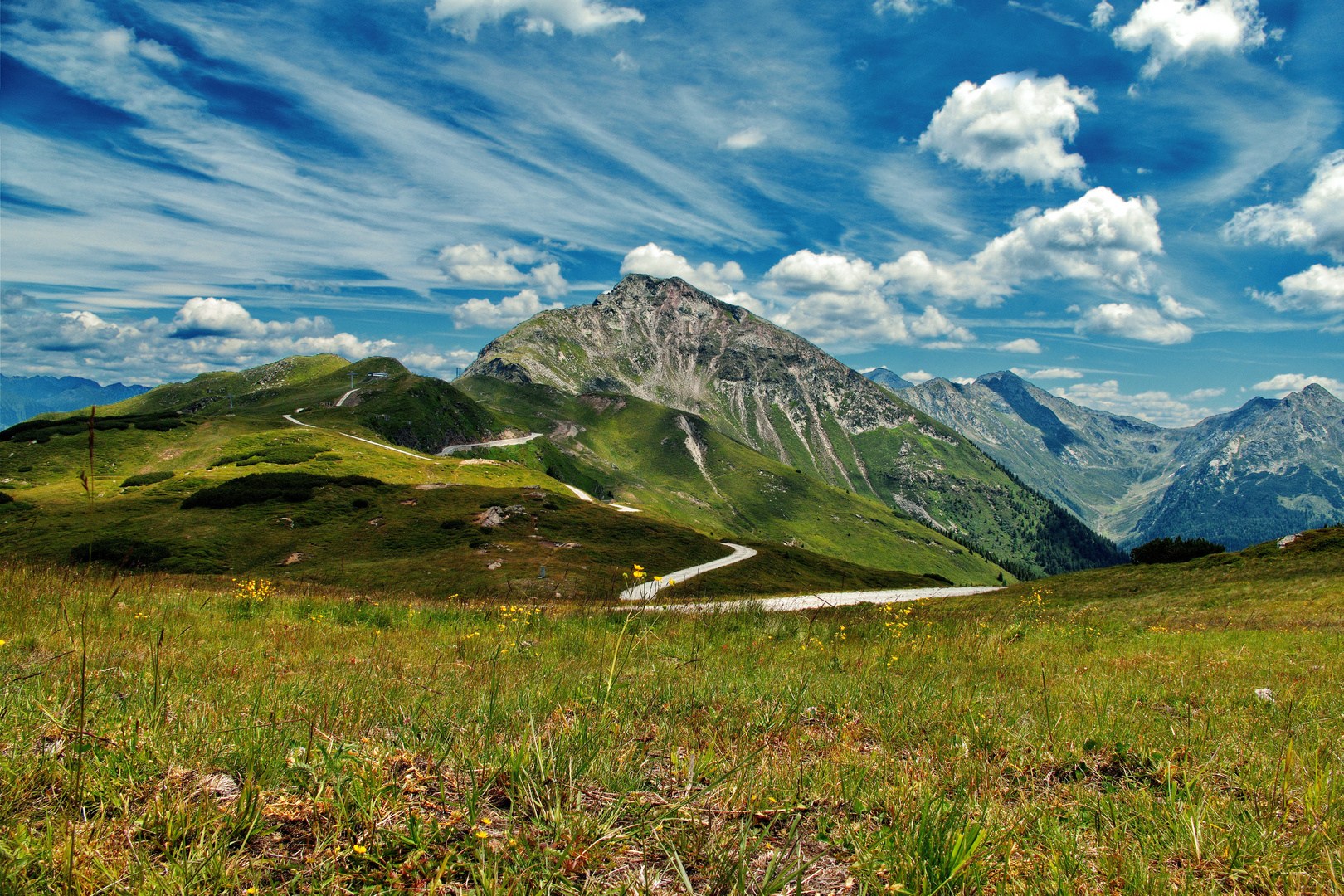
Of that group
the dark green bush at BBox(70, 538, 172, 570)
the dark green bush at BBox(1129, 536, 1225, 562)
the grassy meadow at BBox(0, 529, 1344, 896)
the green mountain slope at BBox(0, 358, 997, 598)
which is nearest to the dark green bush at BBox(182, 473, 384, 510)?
the green mountain slope at BBox(0, 358, 997, 598)

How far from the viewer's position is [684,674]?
724cm

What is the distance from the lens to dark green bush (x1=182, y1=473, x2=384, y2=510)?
73.6 meters

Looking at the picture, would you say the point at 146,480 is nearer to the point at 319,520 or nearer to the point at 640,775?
the point at 319,520

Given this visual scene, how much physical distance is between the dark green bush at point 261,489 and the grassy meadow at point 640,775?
79.2 meters

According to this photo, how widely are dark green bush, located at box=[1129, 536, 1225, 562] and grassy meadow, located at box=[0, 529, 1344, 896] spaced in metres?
69.9

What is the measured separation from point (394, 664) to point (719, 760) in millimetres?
5156

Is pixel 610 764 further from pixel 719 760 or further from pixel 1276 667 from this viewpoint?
pixel 1276 667

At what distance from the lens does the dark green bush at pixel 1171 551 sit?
61609mm

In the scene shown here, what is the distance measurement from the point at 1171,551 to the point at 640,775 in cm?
8052

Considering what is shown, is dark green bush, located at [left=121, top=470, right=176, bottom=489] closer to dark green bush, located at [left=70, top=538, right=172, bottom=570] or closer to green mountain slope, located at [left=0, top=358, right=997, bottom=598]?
green mountain slope, located at [left=0, top=358, right=997, bottom=598]

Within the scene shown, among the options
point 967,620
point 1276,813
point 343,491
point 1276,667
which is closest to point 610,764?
point 1276,813

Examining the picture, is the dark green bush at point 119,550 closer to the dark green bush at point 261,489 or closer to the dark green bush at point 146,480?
the dark green bush at point 261,489

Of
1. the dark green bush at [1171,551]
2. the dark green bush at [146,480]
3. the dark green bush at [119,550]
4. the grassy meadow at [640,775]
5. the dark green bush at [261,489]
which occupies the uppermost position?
the dark green bush at [146,480]

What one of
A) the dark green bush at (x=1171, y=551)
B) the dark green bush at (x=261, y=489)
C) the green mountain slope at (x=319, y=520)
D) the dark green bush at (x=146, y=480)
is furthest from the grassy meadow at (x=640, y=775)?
the dark green bush at (x=146, y=480)
